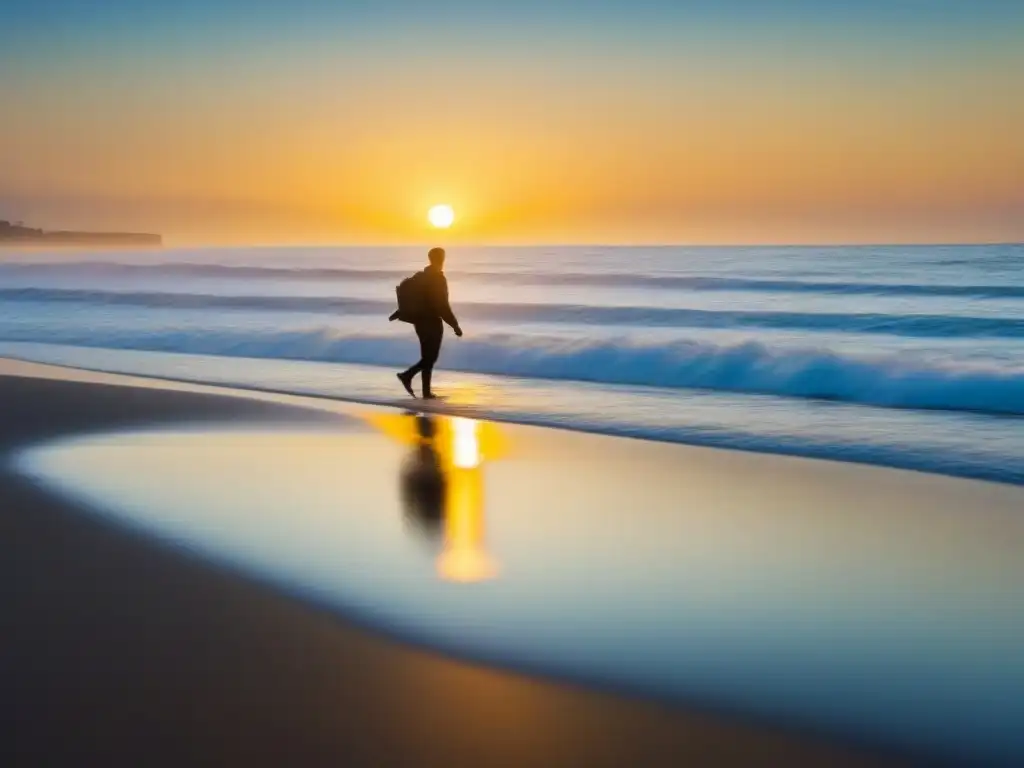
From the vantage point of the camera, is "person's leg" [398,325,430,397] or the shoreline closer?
the shoreline

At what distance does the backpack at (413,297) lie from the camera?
46.7 feet

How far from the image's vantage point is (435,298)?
14.2 meters

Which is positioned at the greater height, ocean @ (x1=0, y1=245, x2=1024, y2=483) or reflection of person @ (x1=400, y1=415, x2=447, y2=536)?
ocean @ (x1=0, y1=245, x2=1024, y2=483)

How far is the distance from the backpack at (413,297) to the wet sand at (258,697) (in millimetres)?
8129

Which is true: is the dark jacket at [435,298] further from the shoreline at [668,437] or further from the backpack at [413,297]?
the shoreline at [668,437]

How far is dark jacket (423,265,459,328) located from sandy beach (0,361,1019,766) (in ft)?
23.8

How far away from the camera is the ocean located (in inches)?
490

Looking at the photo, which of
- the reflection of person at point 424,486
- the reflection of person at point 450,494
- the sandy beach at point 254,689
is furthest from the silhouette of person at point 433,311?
the sandy beach at point 254,689

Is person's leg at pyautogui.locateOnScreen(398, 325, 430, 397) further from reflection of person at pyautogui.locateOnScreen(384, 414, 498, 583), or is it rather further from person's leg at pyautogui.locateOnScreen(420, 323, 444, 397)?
reflection of person at pyautogui.locateOnScreen(384, 414, 498, 583)

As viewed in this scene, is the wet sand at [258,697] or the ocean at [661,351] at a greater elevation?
the ocean at [661,351]

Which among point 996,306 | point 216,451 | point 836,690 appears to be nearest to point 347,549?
point 836,690

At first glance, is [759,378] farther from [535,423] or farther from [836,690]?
[836,690]

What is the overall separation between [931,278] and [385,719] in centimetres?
4678

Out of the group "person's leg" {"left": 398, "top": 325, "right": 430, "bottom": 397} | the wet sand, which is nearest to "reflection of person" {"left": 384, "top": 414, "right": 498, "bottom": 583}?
the wet sand
